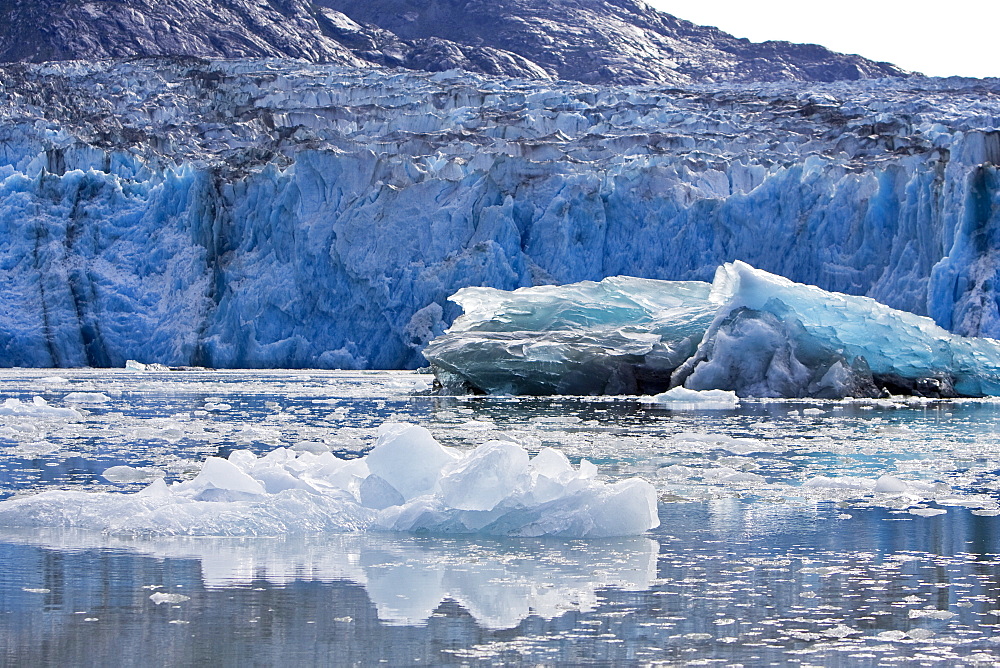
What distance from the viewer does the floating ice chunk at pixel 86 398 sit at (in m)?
13.5

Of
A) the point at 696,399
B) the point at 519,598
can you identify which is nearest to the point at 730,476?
the point at 519,598

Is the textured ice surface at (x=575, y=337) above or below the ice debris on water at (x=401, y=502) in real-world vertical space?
above

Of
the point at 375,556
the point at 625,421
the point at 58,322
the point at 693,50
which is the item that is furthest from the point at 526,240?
the point at 693,50

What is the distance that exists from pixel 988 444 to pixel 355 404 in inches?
271

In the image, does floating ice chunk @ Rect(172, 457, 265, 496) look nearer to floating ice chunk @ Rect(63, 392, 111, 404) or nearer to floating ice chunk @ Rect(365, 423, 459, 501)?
floating ice chunk @ Rect(365, 423, 459, 501)

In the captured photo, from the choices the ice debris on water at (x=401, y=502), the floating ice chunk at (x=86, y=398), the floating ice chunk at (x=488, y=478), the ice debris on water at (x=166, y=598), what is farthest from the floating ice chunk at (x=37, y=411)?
the ice debris on water at (x=166, y=598)

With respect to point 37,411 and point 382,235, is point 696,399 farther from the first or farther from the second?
point 382,235

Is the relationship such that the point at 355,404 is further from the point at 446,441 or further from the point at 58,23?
the point at 58,23

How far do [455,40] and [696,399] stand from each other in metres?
50.4

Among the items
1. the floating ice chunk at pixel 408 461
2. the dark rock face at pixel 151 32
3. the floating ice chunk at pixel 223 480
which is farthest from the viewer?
the dark rock face at pixel 151 32

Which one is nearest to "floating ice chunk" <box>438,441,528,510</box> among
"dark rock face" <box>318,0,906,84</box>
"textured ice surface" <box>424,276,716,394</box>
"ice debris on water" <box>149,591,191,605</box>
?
"ice debris on water" <box>149,591,191,605</box>

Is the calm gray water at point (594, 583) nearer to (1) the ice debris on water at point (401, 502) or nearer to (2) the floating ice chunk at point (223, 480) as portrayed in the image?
(1) the ice debris on water at point (401, 502)

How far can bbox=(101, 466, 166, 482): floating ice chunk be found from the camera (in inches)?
243

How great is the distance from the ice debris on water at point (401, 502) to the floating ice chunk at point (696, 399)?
8231mm
